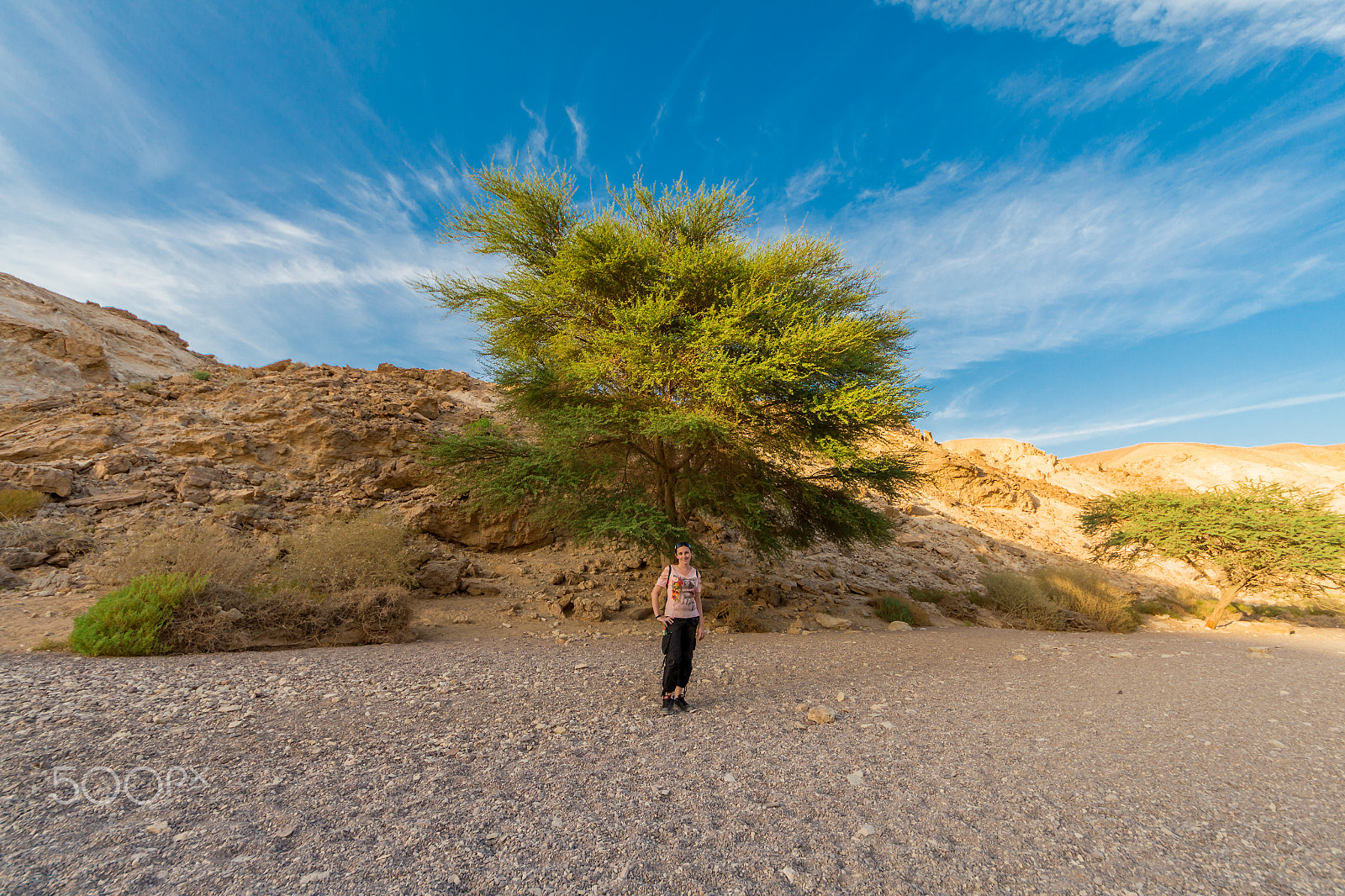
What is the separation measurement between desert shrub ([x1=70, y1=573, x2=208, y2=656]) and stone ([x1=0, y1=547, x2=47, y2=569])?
13.9ft

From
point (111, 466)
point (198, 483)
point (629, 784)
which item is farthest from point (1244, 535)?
point (111, 466)

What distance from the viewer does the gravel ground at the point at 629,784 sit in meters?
2.37

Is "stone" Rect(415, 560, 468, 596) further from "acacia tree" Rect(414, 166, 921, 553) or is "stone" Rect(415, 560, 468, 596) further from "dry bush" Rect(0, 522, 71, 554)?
"dry bush" Rect(0, 522, 71, 554)

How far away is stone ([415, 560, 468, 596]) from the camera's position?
1075cm

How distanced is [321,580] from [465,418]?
11891mm

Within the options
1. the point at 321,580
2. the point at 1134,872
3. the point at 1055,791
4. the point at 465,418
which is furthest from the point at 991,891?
the point at 465,418

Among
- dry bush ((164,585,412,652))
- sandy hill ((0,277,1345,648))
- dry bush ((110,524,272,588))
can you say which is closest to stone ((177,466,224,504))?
sandy hill ((0,277,1345,648))

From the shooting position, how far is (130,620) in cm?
608

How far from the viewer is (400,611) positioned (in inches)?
320

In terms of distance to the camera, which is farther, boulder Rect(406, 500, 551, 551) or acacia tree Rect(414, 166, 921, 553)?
boulder Rect(406, 500, 551, 551)

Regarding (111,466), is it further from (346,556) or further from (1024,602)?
(1024,602)

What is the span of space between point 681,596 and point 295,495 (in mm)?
12446

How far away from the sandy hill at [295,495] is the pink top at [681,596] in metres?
5.72

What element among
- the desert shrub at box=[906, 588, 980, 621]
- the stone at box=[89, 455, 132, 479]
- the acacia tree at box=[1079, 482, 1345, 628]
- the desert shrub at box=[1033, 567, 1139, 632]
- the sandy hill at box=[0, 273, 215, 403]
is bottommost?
the desert shrub at box=[906, 588, 980, 621]
